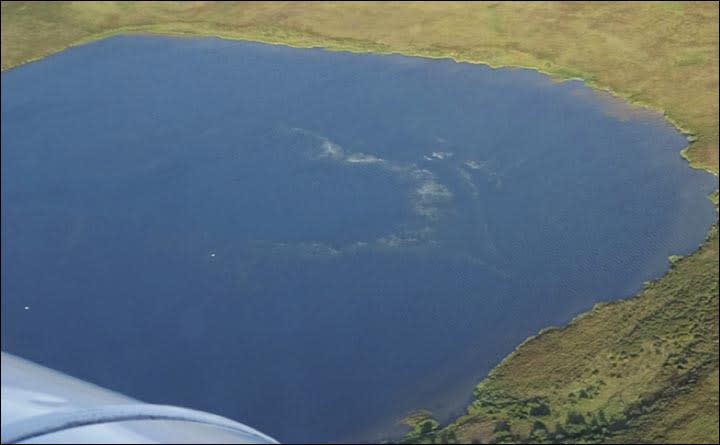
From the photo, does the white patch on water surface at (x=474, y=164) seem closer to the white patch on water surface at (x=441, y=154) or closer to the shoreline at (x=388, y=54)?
the white patch on water surface at (x=441, y=154)

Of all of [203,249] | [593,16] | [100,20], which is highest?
[100,20]

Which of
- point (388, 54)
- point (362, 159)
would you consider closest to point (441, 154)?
point (362, 159)

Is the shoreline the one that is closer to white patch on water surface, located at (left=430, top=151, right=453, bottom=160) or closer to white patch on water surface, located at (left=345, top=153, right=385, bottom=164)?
white patch on water surface, located at (left=430, top=151, right=453, bottom=160)

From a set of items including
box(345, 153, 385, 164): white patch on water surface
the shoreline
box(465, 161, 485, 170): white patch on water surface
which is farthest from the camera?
the shoreline

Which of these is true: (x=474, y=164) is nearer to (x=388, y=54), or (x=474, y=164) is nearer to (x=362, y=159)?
(x=362, y=159)

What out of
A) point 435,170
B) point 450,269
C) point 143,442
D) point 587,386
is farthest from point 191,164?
point 143,442

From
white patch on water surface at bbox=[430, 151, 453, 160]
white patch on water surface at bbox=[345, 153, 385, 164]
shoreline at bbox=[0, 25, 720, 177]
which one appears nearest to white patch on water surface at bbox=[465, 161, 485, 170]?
white patch on water surface at bbox=[430, 151, 453, 160]

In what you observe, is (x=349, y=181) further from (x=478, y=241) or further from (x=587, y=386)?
(x=587, y=386)

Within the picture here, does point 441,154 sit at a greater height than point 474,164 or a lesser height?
greater

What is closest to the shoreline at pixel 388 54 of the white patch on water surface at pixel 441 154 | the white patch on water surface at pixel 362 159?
the white patch on water surface at pixel 441 154

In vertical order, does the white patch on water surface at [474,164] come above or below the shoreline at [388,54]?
below

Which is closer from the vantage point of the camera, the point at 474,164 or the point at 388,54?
the point at 474,164
